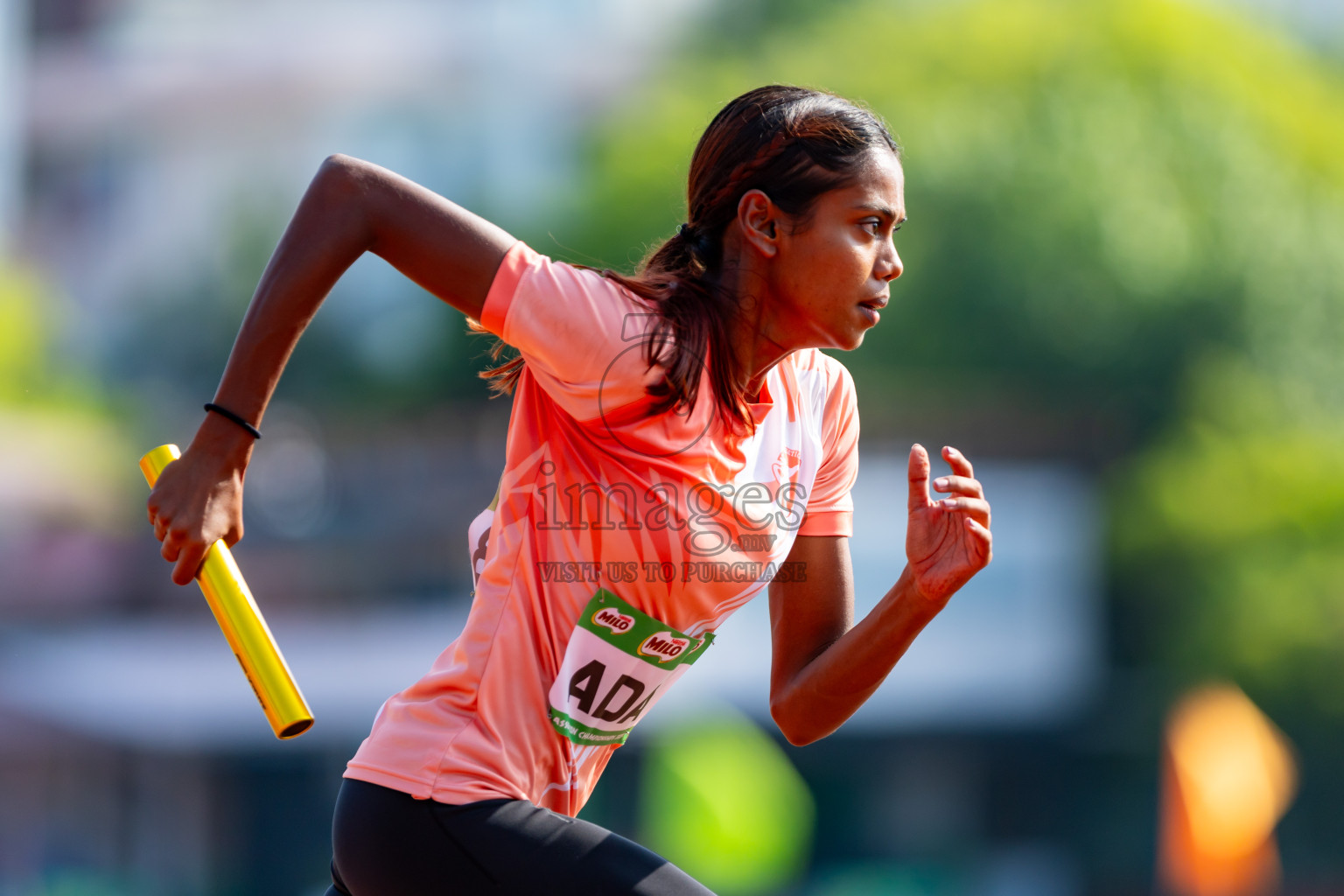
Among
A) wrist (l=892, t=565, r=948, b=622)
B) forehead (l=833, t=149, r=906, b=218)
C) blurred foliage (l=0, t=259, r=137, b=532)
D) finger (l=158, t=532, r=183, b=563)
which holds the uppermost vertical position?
forehead (l=833, t=149, r=906, b=218)

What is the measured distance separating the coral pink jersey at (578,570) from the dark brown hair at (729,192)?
0.05 meters

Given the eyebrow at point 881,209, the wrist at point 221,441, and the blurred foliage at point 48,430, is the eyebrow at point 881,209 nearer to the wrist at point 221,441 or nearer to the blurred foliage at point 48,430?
the wrist at point 221,441

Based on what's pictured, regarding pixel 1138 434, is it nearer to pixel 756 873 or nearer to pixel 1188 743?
pixel 1188 743

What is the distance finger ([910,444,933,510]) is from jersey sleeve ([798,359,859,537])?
0.92 feet

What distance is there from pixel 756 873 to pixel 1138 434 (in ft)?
30.0

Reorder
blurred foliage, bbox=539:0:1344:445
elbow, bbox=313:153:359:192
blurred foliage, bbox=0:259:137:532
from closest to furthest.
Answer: elbow, bbox=313:153:359:192 → blurred foliage, bbox=0:259:137:532 → blurred foliage, bbox=539:0:1344:445

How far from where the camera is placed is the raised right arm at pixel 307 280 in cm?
197

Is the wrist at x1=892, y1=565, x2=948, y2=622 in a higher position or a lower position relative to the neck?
lower

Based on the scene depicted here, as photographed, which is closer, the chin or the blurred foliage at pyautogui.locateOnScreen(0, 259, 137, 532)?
the chin

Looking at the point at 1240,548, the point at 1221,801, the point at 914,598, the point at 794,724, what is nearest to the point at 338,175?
the point at 914,598

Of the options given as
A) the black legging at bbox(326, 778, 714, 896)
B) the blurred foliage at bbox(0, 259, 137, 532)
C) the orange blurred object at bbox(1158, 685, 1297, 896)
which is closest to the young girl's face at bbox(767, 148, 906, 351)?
the black legging at bbox(326, 778, 714, 896)

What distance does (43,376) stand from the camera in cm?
2891

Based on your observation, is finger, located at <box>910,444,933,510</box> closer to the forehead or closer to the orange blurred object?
the forehead

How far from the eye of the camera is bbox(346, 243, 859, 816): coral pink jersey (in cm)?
206
